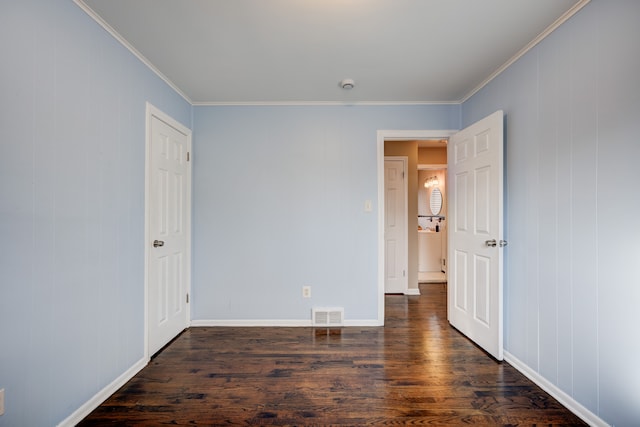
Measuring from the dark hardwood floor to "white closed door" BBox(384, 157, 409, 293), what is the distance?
1390mm

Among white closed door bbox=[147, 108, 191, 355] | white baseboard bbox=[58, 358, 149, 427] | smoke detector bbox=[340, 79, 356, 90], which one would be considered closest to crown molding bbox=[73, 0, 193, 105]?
white closed door bbox=[147, 108, 191, 355]

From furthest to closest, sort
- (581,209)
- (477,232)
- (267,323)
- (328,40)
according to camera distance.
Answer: (267,323)
(477,232)
(328,40)
(581,209)

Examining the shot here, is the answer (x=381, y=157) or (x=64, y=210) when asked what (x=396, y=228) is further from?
(x=64, y=210)

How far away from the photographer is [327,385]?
1.90m

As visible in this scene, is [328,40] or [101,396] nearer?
[101,396]

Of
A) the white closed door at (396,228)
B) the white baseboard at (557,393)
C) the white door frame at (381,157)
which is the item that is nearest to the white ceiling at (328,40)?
the white door frame at (381,157)

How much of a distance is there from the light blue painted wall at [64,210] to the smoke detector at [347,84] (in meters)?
1.66

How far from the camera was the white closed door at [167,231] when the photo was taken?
7.37 feet

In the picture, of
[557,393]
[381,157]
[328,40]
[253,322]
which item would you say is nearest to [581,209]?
[557,393]

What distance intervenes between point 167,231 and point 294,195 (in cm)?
126

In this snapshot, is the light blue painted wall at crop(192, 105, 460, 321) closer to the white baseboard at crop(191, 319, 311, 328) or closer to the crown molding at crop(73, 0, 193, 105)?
the white baseboard at crop(191, 319, 311, 328)

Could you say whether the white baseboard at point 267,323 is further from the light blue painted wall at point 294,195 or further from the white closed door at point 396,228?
the white closed door at point 396,228

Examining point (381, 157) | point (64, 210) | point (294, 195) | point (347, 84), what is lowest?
point (64, 210)

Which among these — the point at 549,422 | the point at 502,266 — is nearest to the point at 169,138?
the point at 502,266
